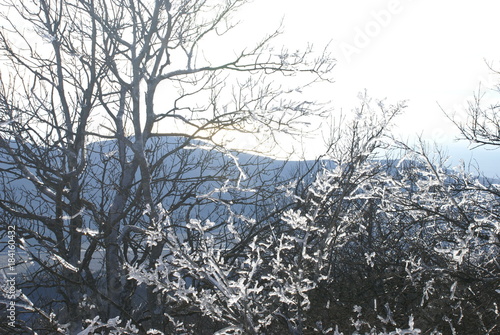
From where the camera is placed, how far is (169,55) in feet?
20.0

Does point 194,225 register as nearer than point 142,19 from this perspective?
Yes

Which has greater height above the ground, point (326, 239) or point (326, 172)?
point (326, 172)

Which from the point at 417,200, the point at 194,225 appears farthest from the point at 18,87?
the point at 417,200

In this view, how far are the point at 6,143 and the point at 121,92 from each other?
2002 millimetres

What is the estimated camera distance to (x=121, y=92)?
668cm

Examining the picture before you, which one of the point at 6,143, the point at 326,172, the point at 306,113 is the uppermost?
the point at 306,113

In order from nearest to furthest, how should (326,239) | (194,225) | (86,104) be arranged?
(326,239), (194,225), (86,104)

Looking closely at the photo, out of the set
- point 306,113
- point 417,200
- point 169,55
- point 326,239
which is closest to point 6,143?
point 169,55

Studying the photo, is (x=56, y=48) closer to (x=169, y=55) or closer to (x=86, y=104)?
(x=86, y=104)

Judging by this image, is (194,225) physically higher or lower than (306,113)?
lower

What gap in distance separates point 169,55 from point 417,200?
14.8 feet

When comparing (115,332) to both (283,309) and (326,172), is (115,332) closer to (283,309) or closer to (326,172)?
(283,309)

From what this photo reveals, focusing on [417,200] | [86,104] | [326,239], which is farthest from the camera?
[86,104]

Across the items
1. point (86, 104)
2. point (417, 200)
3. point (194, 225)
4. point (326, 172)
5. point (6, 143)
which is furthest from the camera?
point (86, 104)
